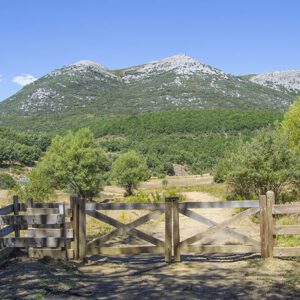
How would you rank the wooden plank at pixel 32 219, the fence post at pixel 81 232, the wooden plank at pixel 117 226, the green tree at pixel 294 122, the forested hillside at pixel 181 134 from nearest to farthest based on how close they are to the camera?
1. the wooden plank at pixel 32 219
2. the wooden plank at pixel 117 226
3. the fence post at pixel 81 232
4. the green tree at pixel 294 122
5. the forested hillside at pixel 181 134

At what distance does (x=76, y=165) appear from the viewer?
49406 mm

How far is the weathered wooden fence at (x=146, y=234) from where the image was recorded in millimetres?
8477

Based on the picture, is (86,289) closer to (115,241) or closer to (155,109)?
(115,241)

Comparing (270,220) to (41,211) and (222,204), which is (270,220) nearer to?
(222,204)

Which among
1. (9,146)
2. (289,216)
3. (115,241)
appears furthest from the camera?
(9,146)

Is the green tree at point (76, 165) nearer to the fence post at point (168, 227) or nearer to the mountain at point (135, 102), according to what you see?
the fence post at point (168, 227)

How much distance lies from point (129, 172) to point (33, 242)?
4824 centimetres

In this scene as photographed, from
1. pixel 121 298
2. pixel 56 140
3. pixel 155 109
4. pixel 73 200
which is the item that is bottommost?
pixel 121 298

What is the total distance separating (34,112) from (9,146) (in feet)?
250

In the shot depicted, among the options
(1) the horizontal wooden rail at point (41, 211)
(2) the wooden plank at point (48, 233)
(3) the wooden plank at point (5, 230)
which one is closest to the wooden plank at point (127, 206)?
(2) the wooden plank at point (48, 233)

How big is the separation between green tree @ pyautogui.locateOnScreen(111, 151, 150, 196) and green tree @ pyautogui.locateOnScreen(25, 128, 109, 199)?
5834mm

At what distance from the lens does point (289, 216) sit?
1509 centimetres

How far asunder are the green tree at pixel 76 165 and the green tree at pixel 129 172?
5834mm

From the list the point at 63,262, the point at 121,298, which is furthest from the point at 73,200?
the point at 121,298
